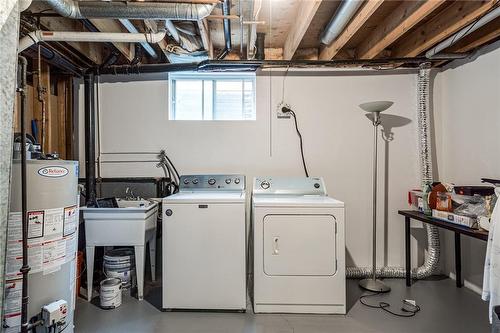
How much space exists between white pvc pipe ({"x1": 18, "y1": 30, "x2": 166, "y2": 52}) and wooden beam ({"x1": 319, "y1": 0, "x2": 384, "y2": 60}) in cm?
151

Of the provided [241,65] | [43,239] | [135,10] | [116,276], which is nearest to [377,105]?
[241,65]

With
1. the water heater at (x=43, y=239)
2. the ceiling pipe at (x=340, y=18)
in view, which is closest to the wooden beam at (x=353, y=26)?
the ceiling pipe at (x=340, y=18)

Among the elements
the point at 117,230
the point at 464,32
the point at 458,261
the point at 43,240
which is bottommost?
the point at 458,261

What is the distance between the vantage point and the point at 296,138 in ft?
10.6

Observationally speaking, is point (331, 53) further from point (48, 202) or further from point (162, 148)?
point (48, 202)

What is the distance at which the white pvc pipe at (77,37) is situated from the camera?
205 cm

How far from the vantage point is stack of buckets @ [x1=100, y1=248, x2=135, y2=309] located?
2441mm

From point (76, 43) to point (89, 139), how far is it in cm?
93

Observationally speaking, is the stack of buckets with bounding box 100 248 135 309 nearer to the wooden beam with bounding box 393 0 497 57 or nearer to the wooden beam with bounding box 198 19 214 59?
the wooden beam with bounding box 198 19 214 59

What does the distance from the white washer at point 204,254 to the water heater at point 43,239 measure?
710 mm

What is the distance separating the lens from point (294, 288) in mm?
2330

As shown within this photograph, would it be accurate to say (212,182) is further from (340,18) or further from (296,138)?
→ (340,18)

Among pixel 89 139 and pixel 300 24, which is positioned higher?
pixel 300 24

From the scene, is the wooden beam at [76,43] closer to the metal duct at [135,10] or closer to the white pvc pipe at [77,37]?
the white pvc pipe at [77,37]
